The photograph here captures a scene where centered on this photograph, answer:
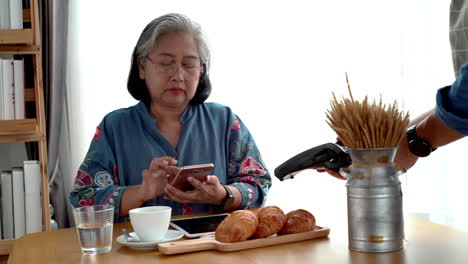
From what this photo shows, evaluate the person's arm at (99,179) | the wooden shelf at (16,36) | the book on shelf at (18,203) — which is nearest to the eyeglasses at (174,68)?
the person's arm at (99,179)

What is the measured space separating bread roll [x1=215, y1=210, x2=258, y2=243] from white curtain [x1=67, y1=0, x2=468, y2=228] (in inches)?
72.8

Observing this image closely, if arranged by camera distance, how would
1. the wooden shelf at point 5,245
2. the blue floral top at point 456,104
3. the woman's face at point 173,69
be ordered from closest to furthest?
the blue floral top at point 456,104 < the woman's face at point 173,69 < the wooden shelf at point 5,245

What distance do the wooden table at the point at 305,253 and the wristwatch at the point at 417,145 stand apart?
0.60ft

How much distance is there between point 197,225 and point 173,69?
709mm

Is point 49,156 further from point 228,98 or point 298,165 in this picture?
point 298,165

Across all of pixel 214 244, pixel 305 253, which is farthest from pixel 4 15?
pixel 305 253

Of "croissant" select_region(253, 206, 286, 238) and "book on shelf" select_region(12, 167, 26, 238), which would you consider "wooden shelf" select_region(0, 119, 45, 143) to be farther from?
"croissant" select_region(253, 206, 286, 238)

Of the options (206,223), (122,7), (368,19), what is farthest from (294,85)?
(206,223)

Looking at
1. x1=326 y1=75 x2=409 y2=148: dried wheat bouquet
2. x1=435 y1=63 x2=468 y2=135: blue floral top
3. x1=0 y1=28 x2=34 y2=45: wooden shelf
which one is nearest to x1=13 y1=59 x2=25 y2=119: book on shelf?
x1=0 y1=28 x2=34 y2=45: wooden shelf

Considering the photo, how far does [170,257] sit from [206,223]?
0.29 meters

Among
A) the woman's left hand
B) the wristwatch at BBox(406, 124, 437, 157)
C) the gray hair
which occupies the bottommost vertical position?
the woman's left hand

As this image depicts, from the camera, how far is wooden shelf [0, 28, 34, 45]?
2.56 meters

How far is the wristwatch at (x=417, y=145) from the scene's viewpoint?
1286mm

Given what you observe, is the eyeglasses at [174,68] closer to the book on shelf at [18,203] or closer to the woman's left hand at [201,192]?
the woman's left hand at [201,192]
